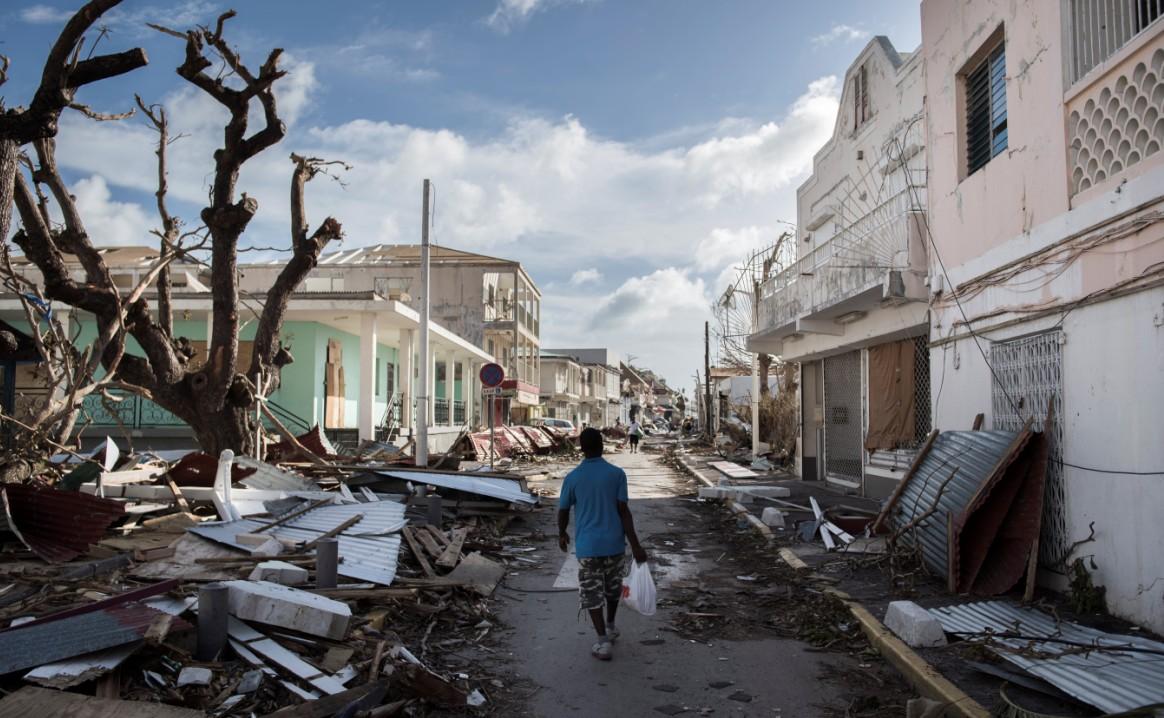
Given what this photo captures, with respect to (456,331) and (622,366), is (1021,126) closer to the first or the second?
(456,331)

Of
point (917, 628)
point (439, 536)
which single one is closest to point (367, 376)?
point (439, 536)

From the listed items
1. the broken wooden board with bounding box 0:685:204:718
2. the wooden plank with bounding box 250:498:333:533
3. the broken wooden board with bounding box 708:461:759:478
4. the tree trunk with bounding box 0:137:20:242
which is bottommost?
the broken wooden board with bounding box 708:461:759:478

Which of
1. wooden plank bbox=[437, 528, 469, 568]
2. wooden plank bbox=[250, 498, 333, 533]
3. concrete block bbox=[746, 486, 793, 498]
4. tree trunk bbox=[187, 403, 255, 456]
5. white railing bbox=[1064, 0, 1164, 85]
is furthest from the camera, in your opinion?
concrete block bbox=[746, 486, 793, 498]

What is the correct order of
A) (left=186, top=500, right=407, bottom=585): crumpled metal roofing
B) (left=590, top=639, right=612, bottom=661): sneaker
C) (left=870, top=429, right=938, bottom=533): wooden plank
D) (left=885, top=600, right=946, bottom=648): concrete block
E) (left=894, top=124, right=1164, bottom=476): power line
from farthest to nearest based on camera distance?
(left=870, top=429, right=938, bottom=533): wooden plank
(left=186, top=500, right=407, bottom=585): crumpled metal roofing
(left=894, top=124, right=1164, bottom=476): power line
(left=590, top=639, right=612, bottom=661): sneaker
(left=885, top=600, right=946, bottom=648): concrete block

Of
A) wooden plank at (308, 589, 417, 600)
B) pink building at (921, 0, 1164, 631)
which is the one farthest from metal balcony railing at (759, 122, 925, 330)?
wooden plank at (308, 589, 417, 600)

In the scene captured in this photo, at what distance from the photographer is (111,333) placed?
1045 centimetres

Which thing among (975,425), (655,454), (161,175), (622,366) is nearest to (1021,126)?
(975,425)

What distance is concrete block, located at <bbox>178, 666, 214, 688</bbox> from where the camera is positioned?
4414 millimetres

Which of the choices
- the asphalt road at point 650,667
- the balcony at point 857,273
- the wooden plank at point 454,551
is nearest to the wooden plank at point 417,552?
the wooden plank at point 454,551

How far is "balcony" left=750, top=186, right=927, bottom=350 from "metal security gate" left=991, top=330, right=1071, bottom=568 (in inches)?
121

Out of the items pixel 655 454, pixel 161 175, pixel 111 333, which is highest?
pixel 161 175

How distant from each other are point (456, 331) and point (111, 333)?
31.4 metres

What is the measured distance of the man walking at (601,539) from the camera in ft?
19.8

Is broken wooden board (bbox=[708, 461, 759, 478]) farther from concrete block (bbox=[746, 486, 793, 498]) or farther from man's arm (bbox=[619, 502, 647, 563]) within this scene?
man's arm (bbox=[619, 502, 647, 563])
